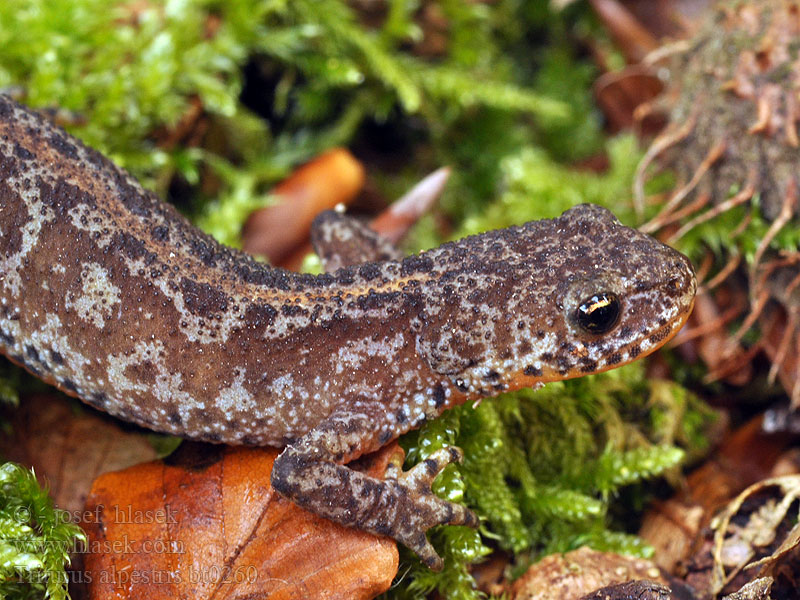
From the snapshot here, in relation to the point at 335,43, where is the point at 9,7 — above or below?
above

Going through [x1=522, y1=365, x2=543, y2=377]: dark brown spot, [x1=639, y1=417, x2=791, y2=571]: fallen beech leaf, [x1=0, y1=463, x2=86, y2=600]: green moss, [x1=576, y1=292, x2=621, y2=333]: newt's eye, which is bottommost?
[x1=639, y1=417, x2=791, y2=571]: fallen beech leaf

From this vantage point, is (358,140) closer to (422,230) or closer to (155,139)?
(422,230)

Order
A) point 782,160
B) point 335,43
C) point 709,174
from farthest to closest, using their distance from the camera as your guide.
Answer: point 335,43, point 709,174, point 782,160

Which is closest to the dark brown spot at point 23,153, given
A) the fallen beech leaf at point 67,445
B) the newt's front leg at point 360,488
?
the fallen beech leaf at point 67,445

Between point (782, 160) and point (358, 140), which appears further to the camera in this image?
point (358, 140)

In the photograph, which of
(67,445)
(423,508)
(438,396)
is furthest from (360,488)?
(67,445)

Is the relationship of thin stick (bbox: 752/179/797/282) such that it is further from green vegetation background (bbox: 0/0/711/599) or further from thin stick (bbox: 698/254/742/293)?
green vegetation background (bbox: 0/0/711/599)

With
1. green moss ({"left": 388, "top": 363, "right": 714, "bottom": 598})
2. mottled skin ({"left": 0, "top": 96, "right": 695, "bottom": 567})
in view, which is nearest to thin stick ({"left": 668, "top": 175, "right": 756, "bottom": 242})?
green moss ({"left": 388, "top": 363, "right": 714, "bottom": 598})


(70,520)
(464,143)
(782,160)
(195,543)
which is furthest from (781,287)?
(70,520)
